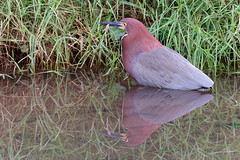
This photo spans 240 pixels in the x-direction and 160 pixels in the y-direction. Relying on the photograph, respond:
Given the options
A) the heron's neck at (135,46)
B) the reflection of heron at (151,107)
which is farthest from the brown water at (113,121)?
the heron's neck at (135,46)

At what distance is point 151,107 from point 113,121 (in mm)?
430

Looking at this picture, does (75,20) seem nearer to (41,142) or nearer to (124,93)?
(124,93)

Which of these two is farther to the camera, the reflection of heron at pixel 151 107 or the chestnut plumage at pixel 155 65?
the chestnut plumage at pixel 155 65

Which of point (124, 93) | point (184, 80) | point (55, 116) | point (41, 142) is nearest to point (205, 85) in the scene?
point (184, 80)

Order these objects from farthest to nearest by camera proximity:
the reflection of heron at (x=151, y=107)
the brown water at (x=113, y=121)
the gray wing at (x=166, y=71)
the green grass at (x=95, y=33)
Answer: the green grass at (x=95, y=33)
the gray wing at (x=166, y=71)
the reflection of heron at (x=151, y=107)
the brown water at (x=113, y=121)

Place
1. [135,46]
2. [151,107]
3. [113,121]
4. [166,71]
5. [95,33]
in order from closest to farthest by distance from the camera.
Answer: [113,121] → [151,107] → [166,71] → [135,46] → [95,33]

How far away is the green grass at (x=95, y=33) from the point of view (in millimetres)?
4289

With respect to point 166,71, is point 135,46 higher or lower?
higher

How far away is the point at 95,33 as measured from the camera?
180 inches

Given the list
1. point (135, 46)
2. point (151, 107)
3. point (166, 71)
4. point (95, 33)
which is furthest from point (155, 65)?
point (95, 33)

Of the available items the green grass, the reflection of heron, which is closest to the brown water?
the reflection of heron

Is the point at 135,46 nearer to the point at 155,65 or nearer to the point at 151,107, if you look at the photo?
the point at 155,65

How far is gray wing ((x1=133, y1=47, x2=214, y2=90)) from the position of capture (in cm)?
367

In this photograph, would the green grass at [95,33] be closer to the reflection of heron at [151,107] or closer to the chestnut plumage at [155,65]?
the chestnut plumage at [155,65]
